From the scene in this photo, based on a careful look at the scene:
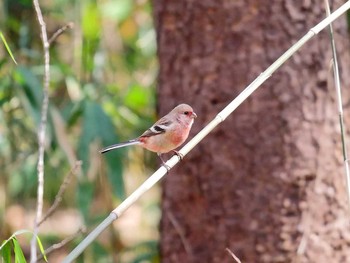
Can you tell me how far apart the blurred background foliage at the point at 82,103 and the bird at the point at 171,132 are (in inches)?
57.7

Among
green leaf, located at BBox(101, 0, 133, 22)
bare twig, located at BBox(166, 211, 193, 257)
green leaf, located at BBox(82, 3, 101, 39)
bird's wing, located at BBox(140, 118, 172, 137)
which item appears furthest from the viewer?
green leaf, located at BBox(101, 0, 133, 22)

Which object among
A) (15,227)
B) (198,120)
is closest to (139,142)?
(198,120)

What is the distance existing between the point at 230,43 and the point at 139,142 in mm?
1359

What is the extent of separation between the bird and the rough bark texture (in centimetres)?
125

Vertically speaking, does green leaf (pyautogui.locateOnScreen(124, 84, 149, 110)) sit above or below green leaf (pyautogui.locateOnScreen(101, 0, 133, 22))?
below

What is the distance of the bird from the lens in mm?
1802

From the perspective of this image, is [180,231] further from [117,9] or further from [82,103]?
[117,9]

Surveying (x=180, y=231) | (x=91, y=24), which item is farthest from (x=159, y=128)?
(x=91, y=24)

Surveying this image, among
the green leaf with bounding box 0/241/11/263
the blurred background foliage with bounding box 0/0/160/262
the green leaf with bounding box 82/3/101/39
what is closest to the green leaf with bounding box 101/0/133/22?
the blurred background foliage with bounding box 0/0/160/262

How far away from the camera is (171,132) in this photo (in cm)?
182

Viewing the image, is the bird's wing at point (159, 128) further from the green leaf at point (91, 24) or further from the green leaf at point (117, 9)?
the green leaf at point (117, 9)

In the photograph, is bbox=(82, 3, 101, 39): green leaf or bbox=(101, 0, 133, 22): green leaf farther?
bbox=(101, 0, 133, 22): green leaf

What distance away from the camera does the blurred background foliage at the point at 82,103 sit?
384 centimetres

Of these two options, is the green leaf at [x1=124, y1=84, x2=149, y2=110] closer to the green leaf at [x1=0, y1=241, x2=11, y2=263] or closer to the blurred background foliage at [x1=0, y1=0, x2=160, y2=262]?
the blurred background foliage at [x1=0, y1=0, x2=160, y2=262]
